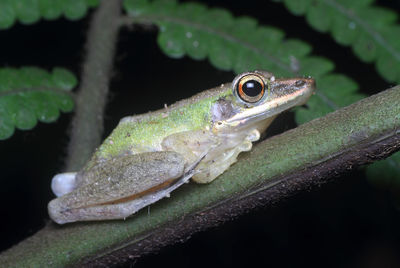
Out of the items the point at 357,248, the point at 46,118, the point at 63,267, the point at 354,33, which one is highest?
the point at 354,33

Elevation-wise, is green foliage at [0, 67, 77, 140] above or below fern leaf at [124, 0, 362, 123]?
below

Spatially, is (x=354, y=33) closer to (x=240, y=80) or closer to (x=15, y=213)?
(x=240, y=80)

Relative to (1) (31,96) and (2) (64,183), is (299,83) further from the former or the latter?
(1) (31,96)

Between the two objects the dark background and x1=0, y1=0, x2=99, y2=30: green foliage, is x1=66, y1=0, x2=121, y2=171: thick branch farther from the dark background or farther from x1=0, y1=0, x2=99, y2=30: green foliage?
the dark background

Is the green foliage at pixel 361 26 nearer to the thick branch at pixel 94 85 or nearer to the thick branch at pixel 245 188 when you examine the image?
the thick branch at pixel 94 85

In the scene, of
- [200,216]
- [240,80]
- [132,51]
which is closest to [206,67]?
[132,51]

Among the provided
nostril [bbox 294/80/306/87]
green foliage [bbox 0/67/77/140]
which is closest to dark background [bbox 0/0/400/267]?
green foliage [bbox 0/67/77/140]

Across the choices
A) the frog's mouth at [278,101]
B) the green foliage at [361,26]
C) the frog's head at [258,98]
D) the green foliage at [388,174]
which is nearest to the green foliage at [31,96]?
the frog's head at [258,98]

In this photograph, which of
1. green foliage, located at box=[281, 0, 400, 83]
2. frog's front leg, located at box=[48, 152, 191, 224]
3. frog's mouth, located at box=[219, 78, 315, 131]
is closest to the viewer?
frog's front leg, located at box=[48, 152, 191, 224]
